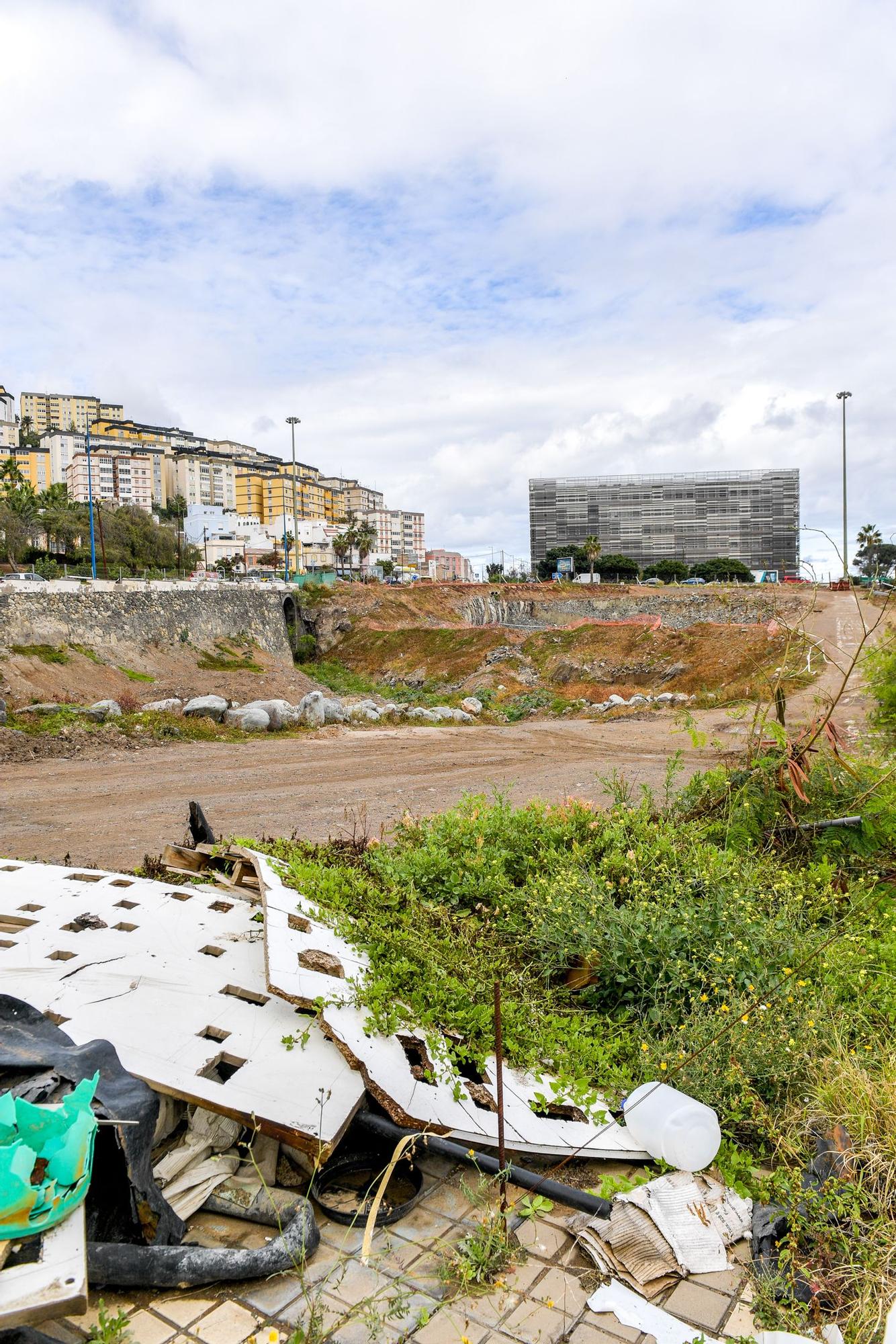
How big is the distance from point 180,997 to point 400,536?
179844 mm

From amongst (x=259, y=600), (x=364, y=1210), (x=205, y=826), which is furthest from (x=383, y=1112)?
(x=259, y=600)

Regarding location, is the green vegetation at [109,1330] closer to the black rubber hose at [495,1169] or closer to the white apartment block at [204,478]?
the black rubber hose at [495,1169]

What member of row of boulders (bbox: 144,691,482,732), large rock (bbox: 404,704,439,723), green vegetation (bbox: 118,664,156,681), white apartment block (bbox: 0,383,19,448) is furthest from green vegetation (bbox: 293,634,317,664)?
white apartment block (bbox: 0,383,19,448)

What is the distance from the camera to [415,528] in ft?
634

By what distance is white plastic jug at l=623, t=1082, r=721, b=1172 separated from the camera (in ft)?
10.5

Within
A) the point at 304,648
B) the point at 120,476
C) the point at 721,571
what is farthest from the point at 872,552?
the point at 120,476

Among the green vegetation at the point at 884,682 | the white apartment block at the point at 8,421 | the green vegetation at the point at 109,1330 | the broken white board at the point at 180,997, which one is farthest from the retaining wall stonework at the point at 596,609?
the white apartment block at the point at 8,421

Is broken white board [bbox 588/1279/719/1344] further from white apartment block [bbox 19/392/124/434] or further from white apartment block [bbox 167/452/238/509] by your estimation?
white apartment block [bbox 19/392/124/434]

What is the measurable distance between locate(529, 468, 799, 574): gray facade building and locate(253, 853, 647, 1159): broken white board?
4760 inches

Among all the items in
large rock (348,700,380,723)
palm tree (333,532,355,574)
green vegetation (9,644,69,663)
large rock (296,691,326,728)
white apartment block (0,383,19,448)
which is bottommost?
large rock (348,700,380,723)

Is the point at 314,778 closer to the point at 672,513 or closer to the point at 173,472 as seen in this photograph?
the point at 672,513

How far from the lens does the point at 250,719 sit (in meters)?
19.2

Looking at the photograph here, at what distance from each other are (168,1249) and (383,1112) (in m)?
0.96

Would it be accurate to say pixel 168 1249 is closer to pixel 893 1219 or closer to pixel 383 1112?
pixel 383 1112
